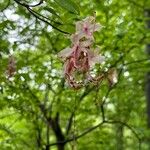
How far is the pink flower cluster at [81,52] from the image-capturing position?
1376mm

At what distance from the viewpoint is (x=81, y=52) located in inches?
54.7

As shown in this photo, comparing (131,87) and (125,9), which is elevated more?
(125,9)

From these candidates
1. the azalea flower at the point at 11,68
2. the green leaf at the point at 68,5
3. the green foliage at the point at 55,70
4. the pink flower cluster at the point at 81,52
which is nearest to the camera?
the green leaf at the point at 68,5

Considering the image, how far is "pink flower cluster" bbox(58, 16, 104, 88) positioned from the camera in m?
1.38

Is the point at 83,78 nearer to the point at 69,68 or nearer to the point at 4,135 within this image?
the point at 69,68

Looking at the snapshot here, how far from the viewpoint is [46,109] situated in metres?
4.69

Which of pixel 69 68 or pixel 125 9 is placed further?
pixel 125 9

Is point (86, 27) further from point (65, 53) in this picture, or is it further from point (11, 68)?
point (11, 68)

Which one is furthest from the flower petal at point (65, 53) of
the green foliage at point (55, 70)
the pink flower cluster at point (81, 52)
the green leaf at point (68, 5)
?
the green foliage at point (55, 70)

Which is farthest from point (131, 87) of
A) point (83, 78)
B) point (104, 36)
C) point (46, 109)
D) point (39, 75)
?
point (83, 78)

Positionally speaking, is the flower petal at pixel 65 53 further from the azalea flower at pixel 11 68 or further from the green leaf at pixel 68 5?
the azalea flower at pixel 11 68

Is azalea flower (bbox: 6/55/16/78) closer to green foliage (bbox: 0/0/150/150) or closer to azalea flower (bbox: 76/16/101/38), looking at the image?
green foliage (bbox: 0/0/150/150)

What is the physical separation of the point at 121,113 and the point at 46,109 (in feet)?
4.72

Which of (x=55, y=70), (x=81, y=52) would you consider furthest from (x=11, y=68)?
(x=81, y=52)
